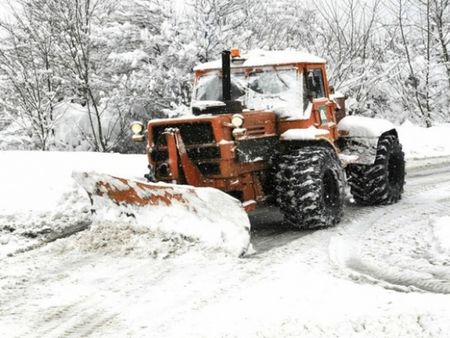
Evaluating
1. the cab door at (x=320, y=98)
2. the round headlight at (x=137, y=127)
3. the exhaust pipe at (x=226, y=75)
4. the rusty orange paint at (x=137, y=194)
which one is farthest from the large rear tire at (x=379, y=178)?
the rusty orange paint at (x=137, y=194)

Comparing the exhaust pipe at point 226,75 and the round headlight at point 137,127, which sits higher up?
the exhaust pipe at point 226,75

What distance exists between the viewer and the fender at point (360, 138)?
8.87 meters

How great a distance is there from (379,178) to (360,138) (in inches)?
25.4

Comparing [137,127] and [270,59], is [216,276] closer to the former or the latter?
[137,127]

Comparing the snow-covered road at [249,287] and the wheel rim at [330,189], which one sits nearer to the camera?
the snow-covered road at [249,287]

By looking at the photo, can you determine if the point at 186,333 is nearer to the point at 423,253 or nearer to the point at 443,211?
the point at 423,253

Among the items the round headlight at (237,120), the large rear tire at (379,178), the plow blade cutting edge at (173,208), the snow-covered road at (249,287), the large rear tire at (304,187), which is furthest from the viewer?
the large rear tire at (379,178)

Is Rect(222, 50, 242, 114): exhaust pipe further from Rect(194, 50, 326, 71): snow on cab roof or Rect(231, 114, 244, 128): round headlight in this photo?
Rect(194, 50, 326, 71): snow on cab roof

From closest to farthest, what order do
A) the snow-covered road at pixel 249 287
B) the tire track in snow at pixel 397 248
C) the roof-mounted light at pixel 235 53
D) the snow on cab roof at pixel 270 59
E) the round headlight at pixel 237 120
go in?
1. the snow-covered road at pixel 249 287
2. the tire track in snow at pixel 397 248
3. the round headlight at pixel 237 120
4. the snow on cab roof at pixel 270 59
5. the roof-mounted light at pixel 235 53

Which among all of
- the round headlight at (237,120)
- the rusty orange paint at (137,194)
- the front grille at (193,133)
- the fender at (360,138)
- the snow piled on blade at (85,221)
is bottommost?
the snow piled on blade at (85,221)

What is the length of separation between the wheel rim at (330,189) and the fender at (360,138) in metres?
1.23

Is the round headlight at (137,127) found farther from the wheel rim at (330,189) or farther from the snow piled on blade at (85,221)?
the wheel rim at (330,189)

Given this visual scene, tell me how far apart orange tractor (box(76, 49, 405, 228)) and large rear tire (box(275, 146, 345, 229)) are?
11 millimetres

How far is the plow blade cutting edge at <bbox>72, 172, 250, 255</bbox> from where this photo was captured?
20.1 feet
